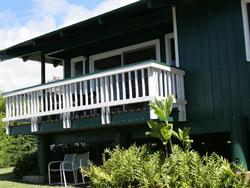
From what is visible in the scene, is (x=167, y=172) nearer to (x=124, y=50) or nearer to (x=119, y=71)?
(x=119, y=71)

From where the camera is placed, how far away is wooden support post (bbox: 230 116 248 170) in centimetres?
696

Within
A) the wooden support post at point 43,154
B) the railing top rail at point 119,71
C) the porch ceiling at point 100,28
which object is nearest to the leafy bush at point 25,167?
the wooden support post at point 43,154

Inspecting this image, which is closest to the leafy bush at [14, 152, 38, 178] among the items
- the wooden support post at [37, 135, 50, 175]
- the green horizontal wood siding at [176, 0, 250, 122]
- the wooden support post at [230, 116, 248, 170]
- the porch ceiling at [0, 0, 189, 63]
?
the wooden support post at [37, 135, 50, 175]

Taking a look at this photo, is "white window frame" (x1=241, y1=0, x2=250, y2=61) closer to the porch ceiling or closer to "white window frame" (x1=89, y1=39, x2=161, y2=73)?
the porch ceiling

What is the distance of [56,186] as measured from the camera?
921cm

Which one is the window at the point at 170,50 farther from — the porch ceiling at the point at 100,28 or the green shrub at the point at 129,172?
the green shrub at the point at 129,172

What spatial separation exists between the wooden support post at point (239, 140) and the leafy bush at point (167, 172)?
1.06 metres

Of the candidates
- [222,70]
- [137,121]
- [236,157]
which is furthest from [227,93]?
[137,121]

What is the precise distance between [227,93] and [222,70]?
54 cm

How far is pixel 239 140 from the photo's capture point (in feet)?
23.1

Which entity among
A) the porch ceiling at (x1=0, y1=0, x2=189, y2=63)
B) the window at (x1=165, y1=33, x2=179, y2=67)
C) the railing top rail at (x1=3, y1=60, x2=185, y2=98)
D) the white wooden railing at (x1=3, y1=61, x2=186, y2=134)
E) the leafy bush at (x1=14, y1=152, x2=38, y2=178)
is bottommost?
the leafy bush at (x1=14, y1=152, x2=38, y2=178)

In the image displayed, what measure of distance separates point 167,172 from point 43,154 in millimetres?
6202

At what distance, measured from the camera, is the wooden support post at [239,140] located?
6.96 meters

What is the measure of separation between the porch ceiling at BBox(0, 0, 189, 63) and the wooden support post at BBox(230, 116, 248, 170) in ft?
10.5
